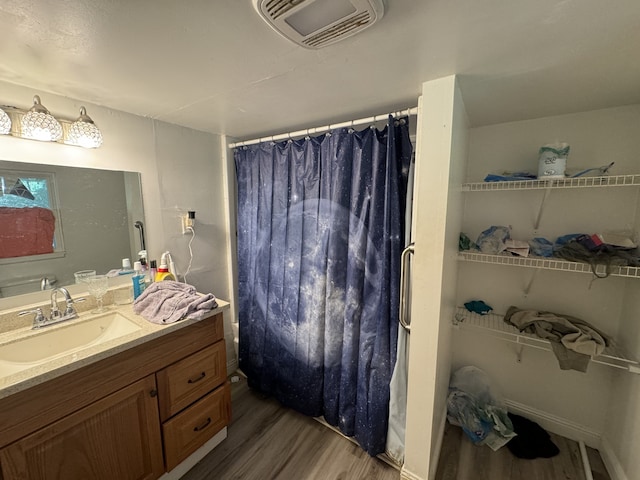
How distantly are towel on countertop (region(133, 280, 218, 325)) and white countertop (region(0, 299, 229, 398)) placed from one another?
0.10ft

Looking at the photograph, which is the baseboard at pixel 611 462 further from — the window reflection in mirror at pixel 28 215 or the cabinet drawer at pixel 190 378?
the window reflection in mirror at pixel 28 215

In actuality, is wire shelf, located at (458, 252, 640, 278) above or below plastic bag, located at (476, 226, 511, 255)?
below

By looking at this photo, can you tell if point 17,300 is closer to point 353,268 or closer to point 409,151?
point 353,268

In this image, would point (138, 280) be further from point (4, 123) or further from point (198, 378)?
point (4, 123)

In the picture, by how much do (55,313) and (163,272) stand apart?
52 centimetres

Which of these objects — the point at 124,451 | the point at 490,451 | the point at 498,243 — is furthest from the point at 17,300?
the point at 490,451

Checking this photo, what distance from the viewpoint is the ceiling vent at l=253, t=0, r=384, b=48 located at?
2.28ft

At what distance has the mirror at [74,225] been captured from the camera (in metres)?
1.24

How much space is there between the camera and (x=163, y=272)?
169cm

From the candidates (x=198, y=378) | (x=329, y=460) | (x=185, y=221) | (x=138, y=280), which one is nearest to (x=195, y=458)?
(x=198, y=378)

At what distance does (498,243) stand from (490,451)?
1292mm

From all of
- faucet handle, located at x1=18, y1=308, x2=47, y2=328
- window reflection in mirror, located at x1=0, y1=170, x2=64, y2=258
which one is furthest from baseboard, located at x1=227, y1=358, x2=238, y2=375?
window reflection in mirror, located at x1=0, y1=170, x2=64, y2=258

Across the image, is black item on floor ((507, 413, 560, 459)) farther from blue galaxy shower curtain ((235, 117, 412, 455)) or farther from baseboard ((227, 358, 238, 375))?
baseboard ((227, 358, 238, 375))

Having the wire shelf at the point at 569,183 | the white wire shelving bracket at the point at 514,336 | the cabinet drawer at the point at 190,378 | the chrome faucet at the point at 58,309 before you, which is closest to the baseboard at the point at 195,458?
the cabinet drawer at the point at 190,378
